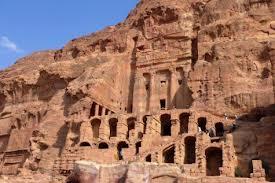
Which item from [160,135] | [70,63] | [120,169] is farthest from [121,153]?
[70,63]

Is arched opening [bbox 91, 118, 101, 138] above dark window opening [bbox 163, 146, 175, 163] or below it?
above

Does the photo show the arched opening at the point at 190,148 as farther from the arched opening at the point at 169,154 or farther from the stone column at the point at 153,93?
the stone column at the point at 153,93

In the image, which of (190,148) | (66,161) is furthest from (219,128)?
(66,161)

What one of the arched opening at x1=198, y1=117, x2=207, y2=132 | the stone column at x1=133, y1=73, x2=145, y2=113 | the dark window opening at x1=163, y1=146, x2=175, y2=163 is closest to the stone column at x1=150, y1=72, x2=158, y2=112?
the stone column at x1=133, y1=73, x2=145, y2=113

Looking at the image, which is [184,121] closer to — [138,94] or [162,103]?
[162,103]

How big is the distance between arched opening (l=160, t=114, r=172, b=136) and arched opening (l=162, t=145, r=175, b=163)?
619 centimetres

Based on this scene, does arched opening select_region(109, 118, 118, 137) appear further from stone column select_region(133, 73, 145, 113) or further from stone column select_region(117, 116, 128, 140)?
stone column select_region(133, 73, 145, 113)

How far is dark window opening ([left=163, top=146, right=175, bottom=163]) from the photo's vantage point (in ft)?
114

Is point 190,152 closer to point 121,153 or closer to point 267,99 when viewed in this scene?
point 121,153

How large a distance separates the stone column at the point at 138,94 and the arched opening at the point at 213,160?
1662cm

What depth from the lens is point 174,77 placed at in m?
50.2

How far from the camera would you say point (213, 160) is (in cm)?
3331

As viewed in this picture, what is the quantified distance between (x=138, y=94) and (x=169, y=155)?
16.3 m

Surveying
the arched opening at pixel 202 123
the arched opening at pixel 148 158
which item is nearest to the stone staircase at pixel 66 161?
the arched opening at pixel 148 158
